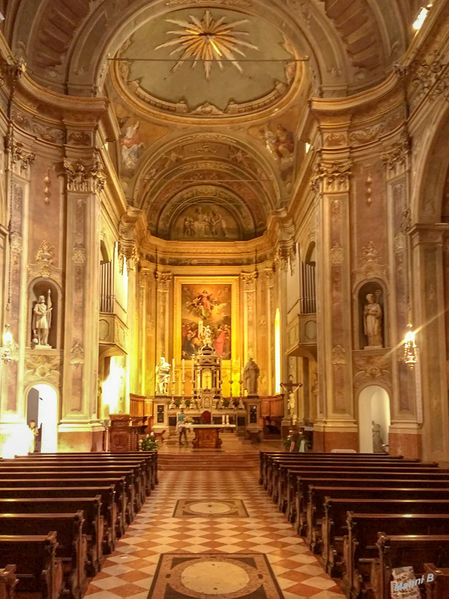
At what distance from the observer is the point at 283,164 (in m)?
29.5

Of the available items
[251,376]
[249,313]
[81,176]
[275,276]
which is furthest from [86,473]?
[249,313]

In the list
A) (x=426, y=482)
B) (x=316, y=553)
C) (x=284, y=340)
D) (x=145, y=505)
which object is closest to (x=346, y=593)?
(x=316, y=553)

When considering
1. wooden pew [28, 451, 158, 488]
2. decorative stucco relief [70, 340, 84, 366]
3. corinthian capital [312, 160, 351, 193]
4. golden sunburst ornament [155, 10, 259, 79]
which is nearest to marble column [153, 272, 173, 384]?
golden sunburst ornament [155, 10, 259, 79]

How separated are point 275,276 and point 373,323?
13.9 meters

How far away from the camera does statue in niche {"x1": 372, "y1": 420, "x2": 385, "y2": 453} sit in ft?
62.1

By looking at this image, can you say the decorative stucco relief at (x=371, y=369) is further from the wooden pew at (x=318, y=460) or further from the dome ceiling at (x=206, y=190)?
the dome ceiling at (x=206, y=190)

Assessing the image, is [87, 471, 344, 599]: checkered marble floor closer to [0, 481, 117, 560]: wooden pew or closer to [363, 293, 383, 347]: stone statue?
[0, 481, 117, 560]: wooden pew

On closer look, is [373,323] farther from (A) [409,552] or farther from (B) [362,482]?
(A) [409,552]

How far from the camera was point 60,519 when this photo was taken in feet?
20.9

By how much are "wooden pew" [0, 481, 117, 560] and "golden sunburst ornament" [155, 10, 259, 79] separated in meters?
18.4

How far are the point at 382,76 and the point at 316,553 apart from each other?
15.0 metres

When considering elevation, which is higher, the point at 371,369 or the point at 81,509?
the point at 371,369

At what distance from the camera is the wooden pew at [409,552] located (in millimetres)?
5395

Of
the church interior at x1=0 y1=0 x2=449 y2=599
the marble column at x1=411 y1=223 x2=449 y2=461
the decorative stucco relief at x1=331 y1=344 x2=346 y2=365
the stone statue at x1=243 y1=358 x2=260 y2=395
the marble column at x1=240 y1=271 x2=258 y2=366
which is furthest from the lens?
the marble column at x1=240 y1=271 x2=258 y2=366
